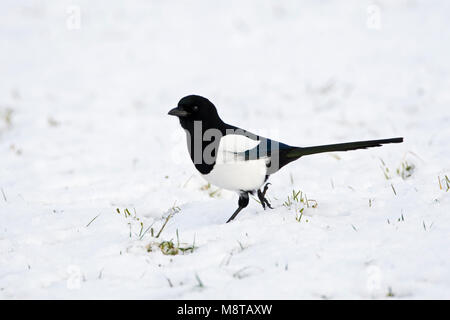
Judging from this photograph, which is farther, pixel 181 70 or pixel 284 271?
pixel 181 70

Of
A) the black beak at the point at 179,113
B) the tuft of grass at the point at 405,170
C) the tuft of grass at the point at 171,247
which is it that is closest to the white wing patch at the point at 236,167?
the black beak at the point at 179,113

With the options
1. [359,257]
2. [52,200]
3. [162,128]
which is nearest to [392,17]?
[162,128]

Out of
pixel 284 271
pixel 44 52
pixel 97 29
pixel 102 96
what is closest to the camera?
pixel 284 271

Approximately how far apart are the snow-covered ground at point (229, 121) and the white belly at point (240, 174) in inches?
9.5

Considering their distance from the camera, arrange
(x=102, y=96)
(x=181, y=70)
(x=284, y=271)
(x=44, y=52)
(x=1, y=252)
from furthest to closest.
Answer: (x=44, y=52) → (x=181, y=70) → (x=102, y=96) → (x=1, y=252) → (x=284, y=271)

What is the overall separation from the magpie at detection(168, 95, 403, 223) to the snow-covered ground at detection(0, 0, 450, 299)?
11.2 inches

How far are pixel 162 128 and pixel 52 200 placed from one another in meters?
3.05

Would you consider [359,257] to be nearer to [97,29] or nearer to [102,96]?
[102,96]

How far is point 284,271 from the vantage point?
9.43 ft

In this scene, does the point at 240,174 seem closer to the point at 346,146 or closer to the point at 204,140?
the point at 204,140

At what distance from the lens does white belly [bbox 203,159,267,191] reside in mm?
3812

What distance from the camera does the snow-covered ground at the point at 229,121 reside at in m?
2.96
